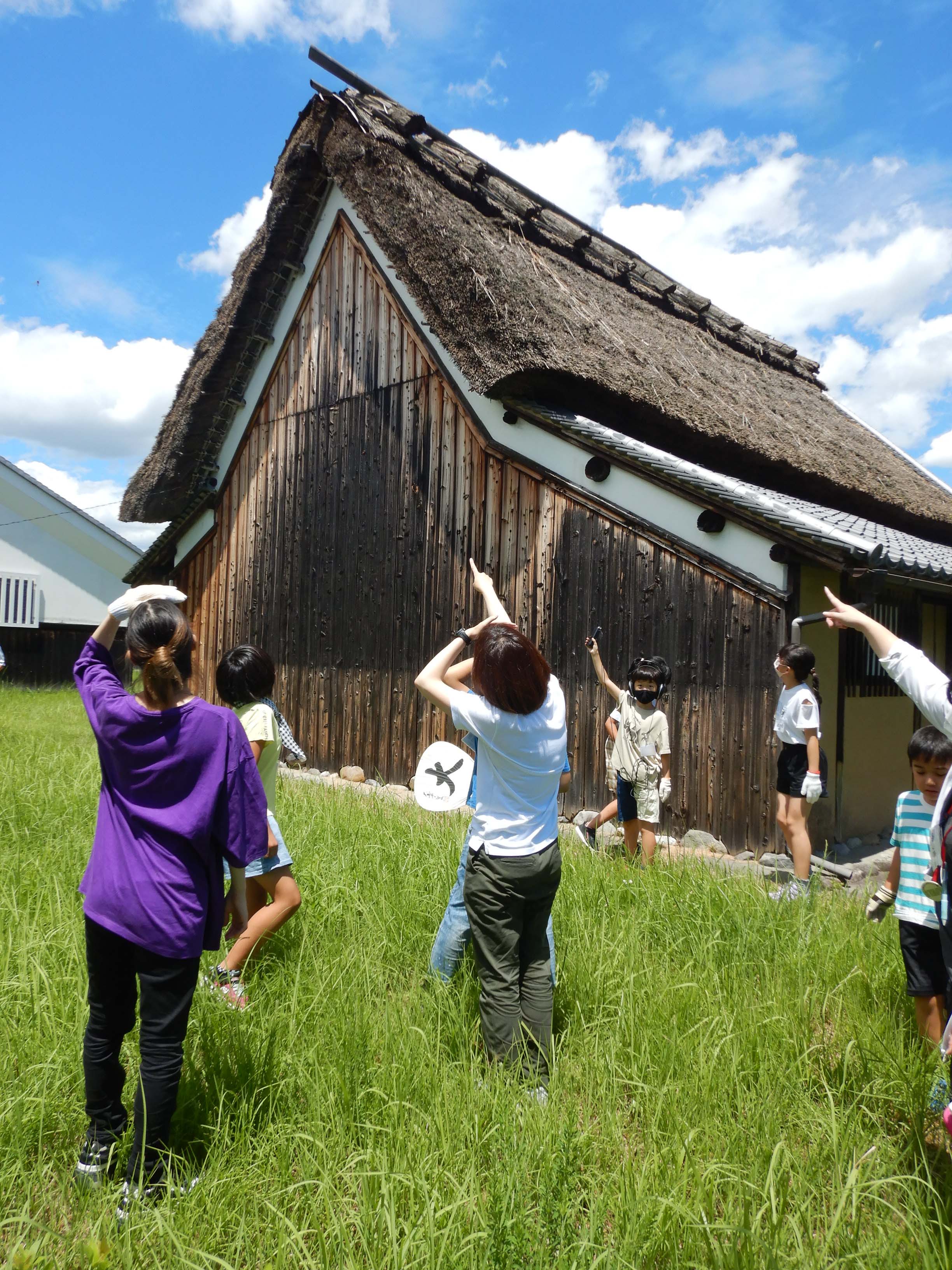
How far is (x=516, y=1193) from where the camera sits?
1752 mm

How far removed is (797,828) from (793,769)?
33cm

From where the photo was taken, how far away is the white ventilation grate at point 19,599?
17.2m

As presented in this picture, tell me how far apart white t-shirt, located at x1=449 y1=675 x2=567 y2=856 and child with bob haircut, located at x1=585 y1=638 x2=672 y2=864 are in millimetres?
2070

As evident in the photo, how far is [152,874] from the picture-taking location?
6.23ft

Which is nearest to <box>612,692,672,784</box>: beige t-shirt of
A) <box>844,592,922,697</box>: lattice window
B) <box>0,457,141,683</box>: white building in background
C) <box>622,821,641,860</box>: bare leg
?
<box>622,821,641,860</box>: bare leg

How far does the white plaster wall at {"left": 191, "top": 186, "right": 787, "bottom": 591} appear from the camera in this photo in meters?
5.31

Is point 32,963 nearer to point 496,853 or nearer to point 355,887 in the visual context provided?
point 355,887

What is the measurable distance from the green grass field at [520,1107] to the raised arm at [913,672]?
41.0 inches

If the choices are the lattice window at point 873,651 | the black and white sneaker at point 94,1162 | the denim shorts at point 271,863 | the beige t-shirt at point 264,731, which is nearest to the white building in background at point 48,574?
the lattice window at point 873,651

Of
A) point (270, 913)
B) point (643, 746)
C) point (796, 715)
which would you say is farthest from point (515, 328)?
point (270, 913)

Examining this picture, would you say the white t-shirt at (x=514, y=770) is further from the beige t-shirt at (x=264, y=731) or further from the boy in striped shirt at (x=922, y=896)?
the boy in striped shirt at (x=922, y=896)

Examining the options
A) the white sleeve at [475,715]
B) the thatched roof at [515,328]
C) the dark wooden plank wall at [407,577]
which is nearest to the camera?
the white sleeve at [475,715]

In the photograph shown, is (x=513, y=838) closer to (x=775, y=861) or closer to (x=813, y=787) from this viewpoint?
(x=813, y=787)

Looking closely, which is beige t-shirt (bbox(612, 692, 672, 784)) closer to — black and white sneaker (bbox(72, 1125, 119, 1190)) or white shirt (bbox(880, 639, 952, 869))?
white shirt (bbox(880, 639, 952, 869))
